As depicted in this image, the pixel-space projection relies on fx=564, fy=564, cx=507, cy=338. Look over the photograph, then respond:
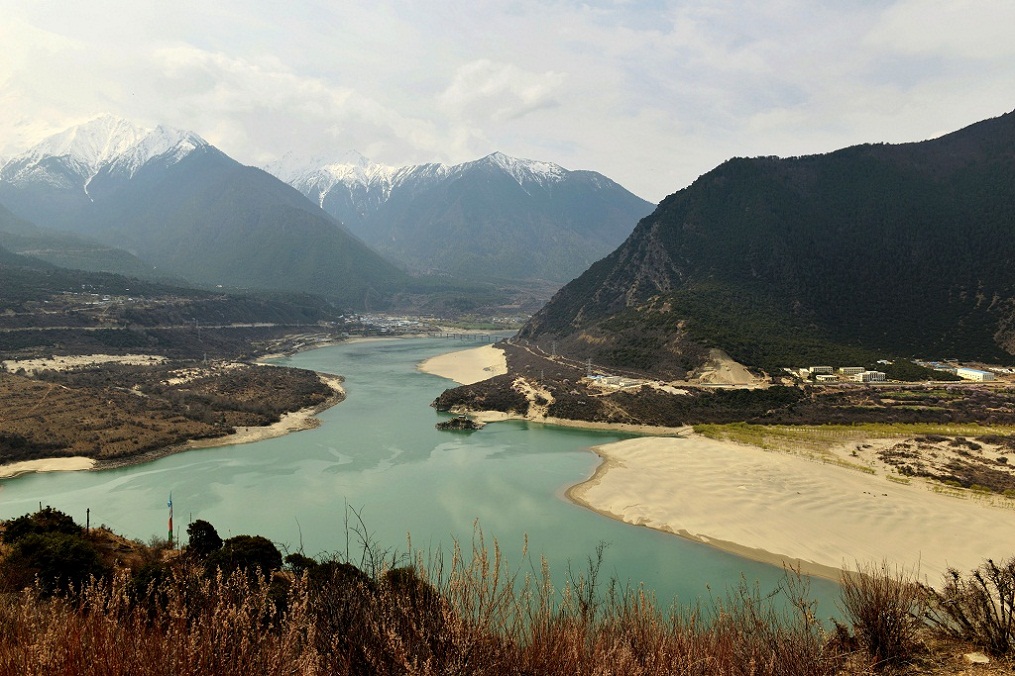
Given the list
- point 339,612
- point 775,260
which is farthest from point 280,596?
point 775,260

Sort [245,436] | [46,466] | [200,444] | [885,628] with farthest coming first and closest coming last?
[245,436]
[200,444]
[46,466]
[885,628]

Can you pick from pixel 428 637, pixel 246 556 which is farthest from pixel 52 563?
pixel 428 637

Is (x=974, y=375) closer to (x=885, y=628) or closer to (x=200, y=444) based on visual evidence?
(x=885, y=628)

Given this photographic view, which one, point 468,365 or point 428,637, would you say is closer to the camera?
point 428,637

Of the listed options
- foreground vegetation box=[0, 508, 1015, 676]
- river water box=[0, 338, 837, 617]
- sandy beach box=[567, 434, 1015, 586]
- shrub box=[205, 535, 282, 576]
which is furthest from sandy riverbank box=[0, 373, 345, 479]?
foreground vegetation box=[0, 508, 1015, 676]

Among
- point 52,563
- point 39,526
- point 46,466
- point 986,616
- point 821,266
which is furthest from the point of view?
point 821,266

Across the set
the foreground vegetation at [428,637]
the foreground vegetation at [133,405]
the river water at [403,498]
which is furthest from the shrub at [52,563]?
the foreground vegetation at [133,405]

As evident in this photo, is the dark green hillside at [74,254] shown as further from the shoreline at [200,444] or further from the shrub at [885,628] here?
the shrub at [885,628]

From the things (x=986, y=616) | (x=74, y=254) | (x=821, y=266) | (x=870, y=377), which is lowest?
(x=870, y=377)
